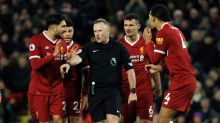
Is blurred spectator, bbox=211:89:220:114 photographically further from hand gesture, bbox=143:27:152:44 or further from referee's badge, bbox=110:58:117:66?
referee's badge, bbox=110:58:117:66

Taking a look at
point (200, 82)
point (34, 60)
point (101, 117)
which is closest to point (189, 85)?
point (101, 117)

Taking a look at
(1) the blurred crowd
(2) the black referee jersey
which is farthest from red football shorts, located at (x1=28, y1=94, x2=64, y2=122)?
(1) the blurred crowd

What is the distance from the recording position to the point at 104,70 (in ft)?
40.0

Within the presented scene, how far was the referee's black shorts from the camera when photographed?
12141 mm

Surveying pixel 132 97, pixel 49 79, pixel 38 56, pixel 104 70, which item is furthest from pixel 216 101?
pixel 38 56

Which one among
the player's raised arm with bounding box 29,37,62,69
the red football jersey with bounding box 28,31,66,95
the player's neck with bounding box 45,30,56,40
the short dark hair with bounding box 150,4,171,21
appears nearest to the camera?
the short dark hair with bounding box 150,4,171,21

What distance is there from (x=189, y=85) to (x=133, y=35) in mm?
1936

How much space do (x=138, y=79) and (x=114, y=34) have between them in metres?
5.71

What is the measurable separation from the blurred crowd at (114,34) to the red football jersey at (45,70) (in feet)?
15.4

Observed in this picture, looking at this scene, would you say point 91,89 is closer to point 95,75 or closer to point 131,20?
point 95,75

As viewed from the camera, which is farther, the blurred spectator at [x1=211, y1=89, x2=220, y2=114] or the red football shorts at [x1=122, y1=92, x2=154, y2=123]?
the blurred spectator at [x1=211, y1=89, x2=220, y2=114]

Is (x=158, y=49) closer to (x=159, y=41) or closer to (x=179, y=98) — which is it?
(x=159, y=41)

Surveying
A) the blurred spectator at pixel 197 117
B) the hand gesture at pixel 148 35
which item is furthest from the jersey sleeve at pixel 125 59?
the blurred spectator at pixel 197 117

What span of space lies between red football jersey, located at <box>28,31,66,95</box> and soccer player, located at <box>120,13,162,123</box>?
4.15 feet
